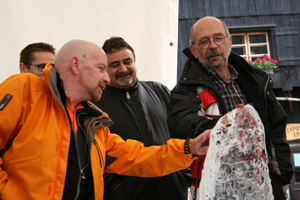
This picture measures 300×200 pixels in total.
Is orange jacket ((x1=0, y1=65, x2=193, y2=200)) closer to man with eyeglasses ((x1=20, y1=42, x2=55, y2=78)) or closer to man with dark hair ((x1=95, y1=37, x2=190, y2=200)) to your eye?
man with dark hair ((x1=95, y1=37, x2=190, y2=200))

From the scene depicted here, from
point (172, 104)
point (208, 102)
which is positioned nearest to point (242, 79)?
point (208, 102)

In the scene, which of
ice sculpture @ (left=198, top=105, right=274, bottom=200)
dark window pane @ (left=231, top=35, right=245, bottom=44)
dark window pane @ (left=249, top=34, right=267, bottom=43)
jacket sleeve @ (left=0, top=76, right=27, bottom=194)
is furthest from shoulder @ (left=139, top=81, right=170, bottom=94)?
dark window pane @ (left=249, top=34, right=267, bottom=43)

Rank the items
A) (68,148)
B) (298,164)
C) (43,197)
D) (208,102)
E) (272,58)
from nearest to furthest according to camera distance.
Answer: (43,197)
(68,148)
(208,102)
(298,164)
(272,58)

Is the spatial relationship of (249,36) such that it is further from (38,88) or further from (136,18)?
(38,88)

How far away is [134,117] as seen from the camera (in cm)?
163

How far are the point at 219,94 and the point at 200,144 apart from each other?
0.33 meters

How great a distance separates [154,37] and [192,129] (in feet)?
3.56

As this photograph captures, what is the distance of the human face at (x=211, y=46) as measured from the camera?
1382mm

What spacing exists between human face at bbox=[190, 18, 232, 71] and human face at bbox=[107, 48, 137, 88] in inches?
19.8

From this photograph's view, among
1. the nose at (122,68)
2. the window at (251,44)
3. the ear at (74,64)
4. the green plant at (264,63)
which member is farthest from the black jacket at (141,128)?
the window at (251,44)

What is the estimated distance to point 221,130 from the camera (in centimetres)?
78

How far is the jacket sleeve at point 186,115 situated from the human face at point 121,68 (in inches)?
18.6

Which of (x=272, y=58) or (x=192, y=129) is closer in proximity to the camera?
(x=192, y=129)

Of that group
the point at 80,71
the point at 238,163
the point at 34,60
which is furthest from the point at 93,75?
the point at 238,163
